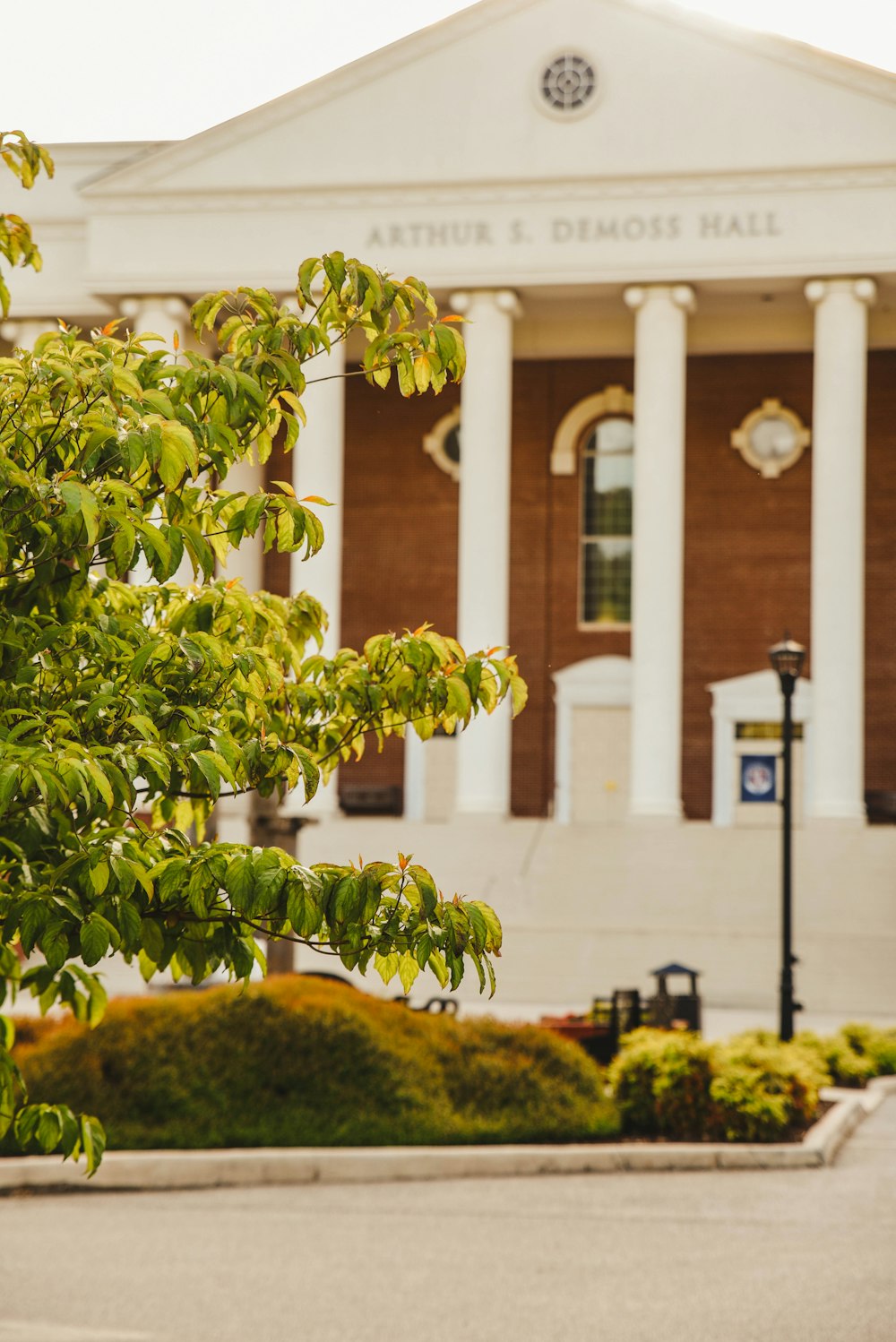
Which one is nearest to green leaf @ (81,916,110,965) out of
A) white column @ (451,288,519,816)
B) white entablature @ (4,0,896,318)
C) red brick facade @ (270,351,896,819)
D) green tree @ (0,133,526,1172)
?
green tree @ (0,133,526,1172)

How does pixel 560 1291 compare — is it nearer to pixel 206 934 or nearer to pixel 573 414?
pixel 206 934

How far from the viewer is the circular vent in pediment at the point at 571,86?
38188mm

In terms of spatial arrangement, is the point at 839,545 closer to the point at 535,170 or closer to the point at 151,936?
the point at 535,170

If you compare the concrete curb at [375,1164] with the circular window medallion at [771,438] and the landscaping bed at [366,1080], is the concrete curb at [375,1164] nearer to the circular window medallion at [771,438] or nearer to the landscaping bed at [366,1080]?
the landscaping bed at [366,1080]

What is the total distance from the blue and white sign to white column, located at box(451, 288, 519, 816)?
5581mm

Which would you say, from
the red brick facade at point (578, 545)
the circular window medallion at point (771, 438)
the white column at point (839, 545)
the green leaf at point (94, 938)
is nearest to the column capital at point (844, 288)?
the white column at point (839, 545)

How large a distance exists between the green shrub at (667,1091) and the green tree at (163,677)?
817cm

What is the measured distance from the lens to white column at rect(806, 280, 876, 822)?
3700 centimetres

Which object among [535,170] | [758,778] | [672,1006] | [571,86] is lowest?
[672,1006]

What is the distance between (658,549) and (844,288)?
6395 mm

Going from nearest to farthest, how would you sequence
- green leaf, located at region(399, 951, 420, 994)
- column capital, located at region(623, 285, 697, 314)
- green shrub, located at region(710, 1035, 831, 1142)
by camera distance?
1. green leaf, located at region(399, 951, 420, 994)
2. green shrub, located at region(710, 1035, 831, 1142)
3. column capital, located at region(623, 285, 697, 314)

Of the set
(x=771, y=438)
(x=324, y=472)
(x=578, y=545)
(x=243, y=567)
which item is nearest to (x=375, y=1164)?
(x=324, y=472)

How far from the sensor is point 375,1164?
→ 40.5ft

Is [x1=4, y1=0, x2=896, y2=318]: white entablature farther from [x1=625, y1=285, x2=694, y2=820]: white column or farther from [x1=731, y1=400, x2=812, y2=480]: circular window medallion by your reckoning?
[x1=731, y1=400, x2=812, y2=480]: circular window medallion
